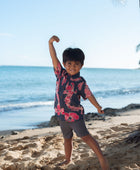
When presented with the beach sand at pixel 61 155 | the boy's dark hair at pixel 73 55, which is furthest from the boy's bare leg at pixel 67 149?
the boy's dark hair at pixel 73 55

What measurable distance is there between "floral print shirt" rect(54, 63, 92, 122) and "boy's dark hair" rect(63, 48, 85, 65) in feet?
0.65

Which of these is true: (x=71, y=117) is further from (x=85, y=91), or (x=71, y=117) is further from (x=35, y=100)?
(x=35, y=100)

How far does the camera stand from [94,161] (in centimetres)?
321

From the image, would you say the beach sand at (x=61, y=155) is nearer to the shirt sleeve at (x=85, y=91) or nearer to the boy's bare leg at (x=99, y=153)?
the boy's bare leg at (x=99, y=153)

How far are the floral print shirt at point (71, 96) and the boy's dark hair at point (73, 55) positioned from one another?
199 mm

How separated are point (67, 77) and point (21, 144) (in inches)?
72.8

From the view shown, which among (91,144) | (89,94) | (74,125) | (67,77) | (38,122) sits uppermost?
(67,77)

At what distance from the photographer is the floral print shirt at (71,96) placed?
114 inches

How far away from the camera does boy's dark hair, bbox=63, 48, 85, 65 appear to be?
288 cm

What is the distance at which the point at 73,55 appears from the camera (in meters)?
2.87

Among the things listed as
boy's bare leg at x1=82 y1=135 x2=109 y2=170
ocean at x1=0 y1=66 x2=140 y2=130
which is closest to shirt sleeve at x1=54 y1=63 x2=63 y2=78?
boy's bare leg at x1=82 y1=135 x2=109 y2=170

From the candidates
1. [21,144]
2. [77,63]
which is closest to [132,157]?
[77,63]

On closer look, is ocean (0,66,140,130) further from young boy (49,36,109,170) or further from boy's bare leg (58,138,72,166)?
young boy (49,36,109,170)

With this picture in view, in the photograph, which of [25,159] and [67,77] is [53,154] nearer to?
[25,159]
